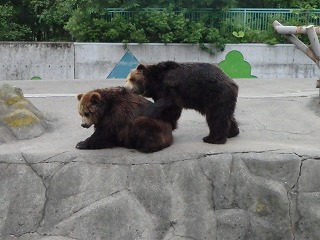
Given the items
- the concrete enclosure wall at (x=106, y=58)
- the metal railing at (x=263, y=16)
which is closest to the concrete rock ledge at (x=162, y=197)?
the concrete enclosure wall at (x=106, y=58)

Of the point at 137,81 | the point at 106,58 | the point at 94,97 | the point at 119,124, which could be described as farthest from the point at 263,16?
the point at 94,97

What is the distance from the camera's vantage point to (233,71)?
14984mm

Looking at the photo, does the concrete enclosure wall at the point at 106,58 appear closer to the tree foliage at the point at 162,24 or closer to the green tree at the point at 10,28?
the tree foliage at the point at 162,24

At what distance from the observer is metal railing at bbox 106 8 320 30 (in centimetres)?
1543

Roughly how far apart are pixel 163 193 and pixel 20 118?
6.94 ft

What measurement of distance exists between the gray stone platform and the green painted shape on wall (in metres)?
8.65

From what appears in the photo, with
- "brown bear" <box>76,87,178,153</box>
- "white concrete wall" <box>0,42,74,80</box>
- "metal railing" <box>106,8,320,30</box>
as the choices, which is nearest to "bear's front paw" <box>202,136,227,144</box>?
"brown bear" <box>76,87,178,153</box>

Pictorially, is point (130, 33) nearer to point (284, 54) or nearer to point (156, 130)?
point (284, 54)

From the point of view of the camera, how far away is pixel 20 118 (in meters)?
7.04

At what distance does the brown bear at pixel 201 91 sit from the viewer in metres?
6.34

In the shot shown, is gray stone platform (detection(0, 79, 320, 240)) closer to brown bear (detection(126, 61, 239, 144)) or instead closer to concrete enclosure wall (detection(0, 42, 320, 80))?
brown bear (detection(126, 61, 239, 144))

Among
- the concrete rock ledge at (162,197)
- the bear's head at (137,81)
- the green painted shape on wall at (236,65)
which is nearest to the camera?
the concrete rock ledge at (162,197)

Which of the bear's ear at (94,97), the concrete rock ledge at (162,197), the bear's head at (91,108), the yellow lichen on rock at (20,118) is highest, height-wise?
the bear's ear at (94,97)

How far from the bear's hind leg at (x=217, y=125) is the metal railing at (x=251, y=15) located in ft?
30.6
